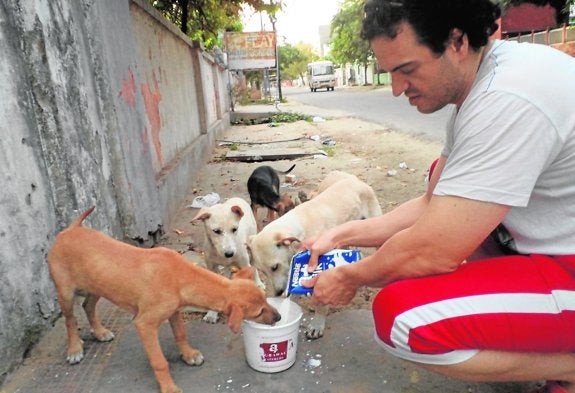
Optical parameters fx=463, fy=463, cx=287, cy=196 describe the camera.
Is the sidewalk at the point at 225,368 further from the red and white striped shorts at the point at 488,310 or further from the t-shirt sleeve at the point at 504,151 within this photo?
the t-shirt sleeve at the point at 504,151

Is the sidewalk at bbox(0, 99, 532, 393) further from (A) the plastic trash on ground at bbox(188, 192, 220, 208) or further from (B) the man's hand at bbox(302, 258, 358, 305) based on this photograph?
(A) the plastic trash on ground at bbox(188, 192, 220, 208)

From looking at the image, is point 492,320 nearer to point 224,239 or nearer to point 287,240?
point 287,240

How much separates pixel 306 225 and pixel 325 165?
498 centimetres

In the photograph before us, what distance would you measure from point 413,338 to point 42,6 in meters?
3.12

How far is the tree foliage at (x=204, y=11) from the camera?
32.7 ft

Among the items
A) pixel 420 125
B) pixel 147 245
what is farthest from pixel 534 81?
pixel 420 125

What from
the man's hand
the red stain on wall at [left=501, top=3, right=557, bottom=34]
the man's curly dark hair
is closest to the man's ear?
the man's curly dark hair

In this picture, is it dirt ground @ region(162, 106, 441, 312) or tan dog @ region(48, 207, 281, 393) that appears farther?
dirt ground @ region(162, 106, 441, 312)

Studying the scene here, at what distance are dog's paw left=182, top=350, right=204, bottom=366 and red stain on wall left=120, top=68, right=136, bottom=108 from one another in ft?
8.46

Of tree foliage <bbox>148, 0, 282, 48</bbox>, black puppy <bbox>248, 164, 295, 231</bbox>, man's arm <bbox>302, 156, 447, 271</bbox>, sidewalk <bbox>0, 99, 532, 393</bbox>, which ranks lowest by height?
sidewalk <bbox>0, 99, 532, 393</bbox>

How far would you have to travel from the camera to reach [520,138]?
1.63m

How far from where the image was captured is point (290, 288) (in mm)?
2543

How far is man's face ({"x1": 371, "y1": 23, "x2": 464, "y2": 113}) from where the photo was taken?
70.6 inches

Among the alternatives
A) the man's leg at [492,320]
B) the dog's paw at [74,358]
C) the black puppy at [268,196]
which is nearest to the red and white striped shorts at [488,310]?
the man's leg at [492,320]
